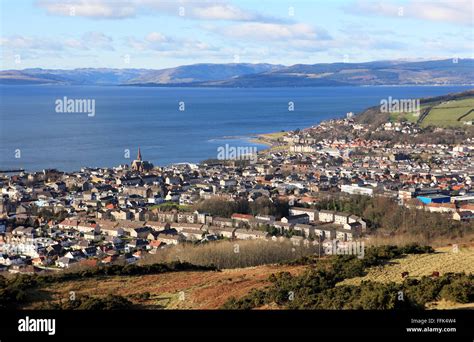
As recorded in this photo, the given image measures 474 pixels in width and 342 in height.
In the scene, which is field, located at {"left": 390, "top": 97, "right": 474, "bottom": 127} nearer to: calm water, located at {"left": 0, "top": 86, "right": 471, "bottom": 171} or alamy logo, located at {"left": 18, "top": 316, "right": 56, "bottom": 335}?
calm water, located at {"left": 0, "top": 86, "right": 471, "bottom": 171}

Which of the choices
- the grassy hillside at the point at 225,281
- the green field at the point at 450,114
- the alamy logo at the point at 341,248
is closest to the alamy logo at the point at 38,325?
the grassy hillside at the point at 225,281

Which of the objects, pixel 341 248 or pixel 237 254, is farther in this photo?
pixel 341 248

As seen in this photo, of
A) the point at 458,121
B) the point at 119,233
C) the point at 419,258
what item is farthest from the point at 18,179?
the point at 458,121

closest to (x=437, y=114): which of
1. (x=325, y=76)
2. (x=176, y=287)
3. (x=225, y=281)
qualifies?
(x=225, y=281)

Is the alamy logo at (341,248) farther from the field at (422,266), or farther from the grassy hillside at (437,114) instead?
the grassy hillside at (437,114)

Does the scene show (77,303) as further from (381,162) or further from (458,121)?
(458,121)

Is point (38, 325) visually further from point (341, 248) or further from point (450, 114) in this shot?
point (450, 114)

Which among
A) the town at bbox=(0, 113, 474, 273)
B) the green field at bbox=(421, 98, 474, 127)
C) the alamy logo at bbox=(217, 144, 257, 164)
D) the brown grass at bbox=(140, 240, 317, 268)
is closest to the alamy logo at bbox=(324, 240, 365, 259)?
the brown grass at bbox=(140, 240, 317, 268)
